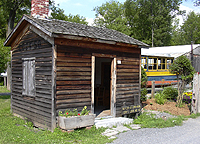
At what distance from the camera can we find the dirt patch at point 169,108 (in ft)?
35.1

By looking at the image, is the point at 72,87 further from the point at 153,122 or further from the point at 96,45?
the point at 153,122

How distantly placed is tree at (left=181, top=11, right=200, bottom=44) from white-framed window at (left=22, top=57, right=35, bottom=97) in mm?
49918

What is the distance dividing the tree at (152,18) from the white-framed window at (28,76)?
35404 millimetres

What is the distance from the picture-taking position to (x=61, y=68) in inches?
279

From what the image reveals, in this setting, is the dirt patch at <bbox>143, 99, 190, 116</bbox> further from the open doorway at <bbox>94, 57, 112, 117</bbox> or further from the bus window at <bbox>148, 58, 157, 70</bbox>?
the bus window at <bbox>148, 58, 157, 70</bbox>

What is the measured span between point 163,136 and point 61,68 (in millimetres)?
4040

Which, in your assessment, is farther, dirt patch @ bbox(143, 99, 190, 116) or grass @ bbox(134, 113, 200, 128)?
dirt patch @ bbox(143, 99, 190, 116)

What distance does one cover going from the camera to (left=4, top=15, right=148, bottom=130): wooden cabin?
7.03m

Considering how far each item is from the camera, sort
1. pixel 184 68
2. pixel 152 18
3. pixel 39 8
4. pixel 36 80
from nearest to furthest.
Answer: pixel 36 80 < pixel 39 8 < pixel 184 68 < pixel 152 18

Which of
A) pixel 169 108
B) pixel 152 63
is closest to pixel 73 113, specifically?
pixel 169 108

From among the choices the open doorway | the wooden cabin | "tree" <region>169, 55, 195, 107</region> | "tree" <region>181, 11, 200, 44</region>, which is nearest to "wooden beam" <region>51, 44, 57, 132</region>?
the wooden cabin

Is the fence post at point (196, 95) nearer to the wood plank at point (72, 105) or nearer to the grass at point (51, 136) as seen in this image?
the grass at point (51, 136)

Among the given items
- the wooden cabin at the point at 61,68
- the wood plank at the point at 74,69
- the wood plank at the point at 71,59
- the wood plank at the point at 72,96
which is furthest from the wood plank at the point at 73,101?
the wood plank at the point at 71,59

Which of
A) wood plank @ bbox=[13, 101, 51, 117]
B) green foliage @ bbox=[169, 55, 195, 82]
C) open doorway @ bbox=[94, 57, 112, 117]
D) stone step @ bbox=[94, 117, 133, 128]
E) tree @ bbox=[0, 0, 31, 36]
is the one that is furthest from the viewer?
tree @ bbox=[0, 0, 31, 36]
